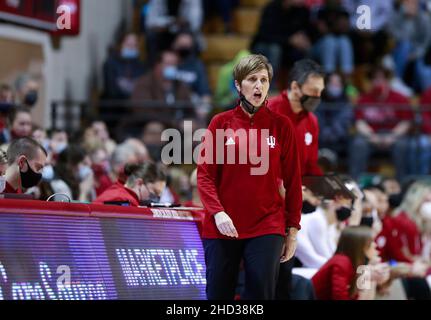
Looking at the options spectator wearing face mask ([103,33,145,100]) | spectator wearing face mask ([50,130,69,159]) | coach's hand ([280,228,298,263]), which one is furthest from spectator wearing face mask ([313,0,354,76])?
coach's hand ([280,228,298,263])

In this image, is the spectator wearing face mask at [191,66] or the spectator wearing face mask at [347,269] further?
the spectator wearing face mask at [191,66]

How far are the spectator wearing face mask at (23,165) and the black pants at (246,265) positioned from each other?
1568 mm

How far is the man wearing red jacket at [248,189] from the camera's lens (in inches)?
283

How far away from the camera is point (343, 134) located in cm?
1641

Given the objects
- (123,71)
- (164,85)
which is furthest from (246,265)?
(123,71)

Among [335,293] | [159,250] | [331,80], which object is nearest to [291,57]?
[331,80]

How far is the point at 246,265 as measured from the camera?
724 cm

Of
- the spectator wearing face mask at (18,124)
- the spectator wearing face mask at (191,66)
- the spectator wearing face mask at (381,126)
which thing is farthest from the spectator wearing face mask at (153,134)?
the spectator wearing face mask at (18,124)

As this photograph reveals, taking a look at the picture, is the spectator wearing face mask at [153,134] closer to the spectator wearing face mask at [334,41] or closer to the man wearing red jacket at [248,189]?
the spectator wearing face mask at [334,41]

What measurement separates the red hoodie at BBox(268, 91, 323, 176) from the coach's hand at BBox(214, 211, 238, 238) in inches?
74.9

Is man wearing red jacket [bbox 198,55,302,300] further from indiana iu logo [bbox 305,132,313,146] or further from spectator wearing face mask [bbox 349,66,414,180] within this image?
spectator wearing face mask [bbox 349,66,414,180]

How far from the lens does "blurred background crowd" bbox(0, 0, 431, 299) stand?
13.1 metres
